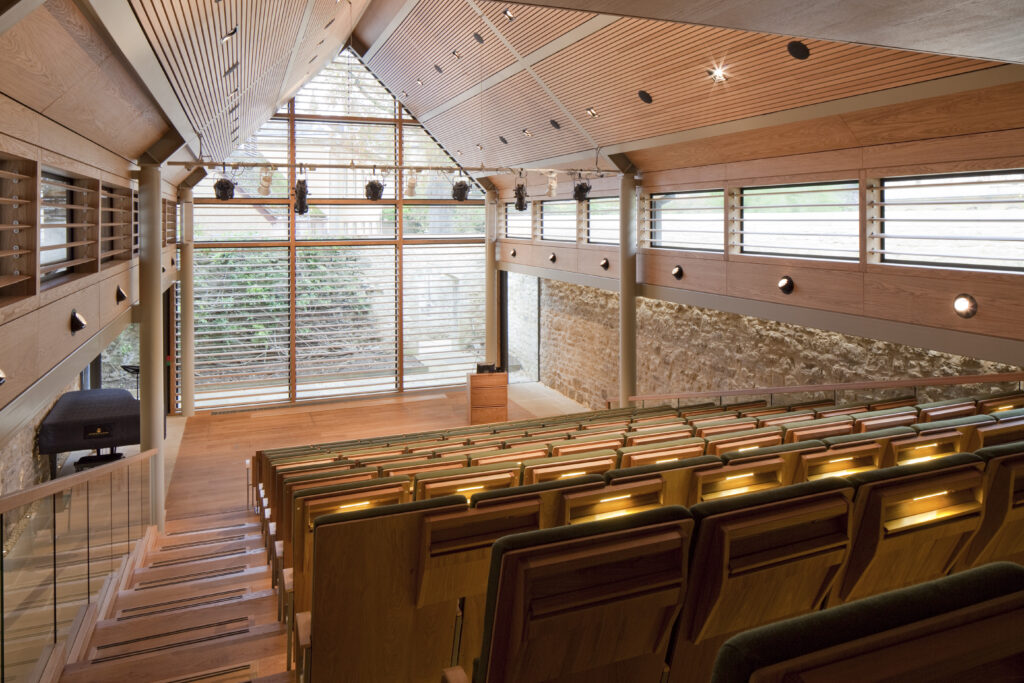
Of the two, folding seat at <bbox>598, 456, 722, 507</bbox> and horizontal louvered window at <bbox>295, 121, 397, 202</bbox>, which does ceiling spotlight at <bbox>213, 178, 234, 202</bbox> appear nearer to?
horizontal louvered window at <bbox>295, 121, 397, 202</bbox>

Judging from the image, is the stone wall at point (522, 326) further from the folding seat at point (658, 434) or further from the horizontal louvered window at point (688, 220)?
the folding seat at point (658, 434)

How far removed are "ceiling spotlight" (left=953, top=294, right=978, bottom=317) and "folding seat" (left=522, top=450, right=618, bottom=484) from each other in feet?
13.2

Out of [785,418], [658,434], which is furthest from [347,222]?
[658,434]

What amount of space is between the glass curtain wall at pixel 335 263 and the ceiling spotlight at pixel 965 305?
10.5 meters

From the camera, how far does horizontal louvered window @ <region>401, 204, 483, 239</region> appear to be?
1598 centimetres

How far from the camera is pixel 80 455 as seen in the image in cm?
1162

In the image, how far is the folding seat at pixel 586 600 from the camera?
1.59 meters

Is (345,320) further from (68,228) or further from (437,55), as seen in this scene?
(68,228)

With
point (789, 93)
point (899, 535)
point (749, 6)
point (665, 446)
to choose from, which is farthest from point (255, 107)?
point (899, 535)

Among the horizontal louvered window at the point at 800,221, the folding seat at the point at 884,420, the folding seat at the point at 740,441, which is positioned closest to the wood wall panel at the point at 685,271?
the horizontal louvered window at the point at 800,221

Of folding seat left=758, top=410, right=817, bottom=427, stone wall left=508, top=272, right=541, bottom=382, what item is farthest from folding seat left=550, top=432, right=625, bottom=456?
stone wall left=508, top=272, right=541, bottom=382

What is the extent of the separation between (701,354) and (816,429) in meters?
5.82

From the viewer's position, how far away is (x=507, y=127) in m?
12.5

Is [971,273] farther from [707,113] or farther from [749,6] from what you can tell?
[749,6]
